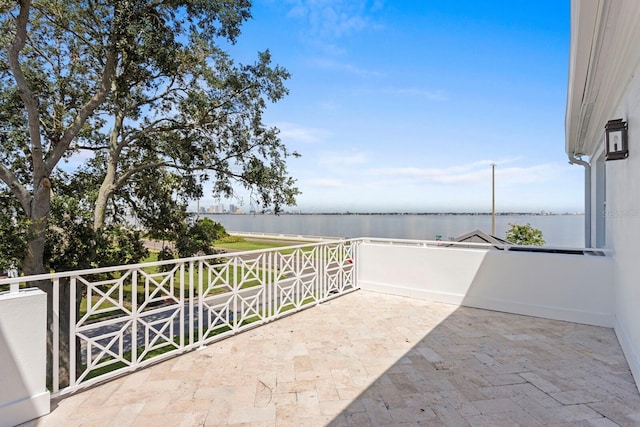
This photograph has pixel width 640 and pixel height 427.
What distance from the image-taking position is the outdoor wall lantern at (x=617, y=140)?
2760 mm

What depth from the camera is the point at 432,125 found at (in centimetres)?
993

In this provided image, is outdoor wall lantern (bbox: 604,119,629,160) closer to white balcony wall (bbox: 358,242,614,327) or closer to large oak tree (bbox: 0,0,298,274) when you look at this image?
white balcony wall (bbox: 358,242,614,327)

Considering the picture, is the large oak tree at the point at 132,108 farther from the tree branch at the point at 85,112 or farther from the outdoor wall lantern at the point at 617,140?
the outdoor wall lantern at the point at 617,140

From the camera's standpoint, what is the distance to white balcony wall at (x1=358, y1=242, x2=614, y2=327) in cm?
397

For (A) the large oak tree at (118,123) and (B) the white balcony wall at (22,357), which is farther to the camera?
(A) the large oak tree at (118,123)

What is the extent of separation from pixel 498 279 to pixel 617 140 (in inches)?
92.5

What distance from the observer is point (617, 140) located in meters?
2.85

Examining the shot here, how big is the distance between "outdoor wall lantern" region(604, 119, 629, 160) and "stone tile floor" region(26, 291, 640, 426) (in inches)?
73.9

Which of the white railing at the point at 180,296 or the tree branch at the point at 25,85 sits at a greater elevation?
the tree branch at the point at 25,85

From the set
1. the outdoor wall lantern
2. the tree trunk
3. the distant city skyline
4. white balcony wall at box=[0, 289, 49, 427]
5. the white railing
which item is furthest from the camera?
the distant city skyline

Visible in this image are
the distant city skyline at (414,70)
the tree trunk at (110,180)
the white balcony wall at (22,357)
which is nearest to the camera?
the white balcony wall at (22,357)

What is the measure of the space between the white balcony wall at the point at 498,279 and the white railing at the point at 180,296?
0.63 meters

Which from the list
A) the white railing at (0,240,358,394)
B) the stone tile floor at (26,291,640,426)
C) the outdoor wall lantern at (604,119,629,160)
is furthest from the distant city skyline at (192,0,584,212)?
the stone tile floor at (26,291,640,426)

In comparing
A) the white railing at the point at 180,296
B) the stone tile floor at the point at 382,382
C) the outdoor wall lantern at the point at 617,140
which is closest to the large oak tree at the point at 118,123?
the white railing at the point at 180,296
